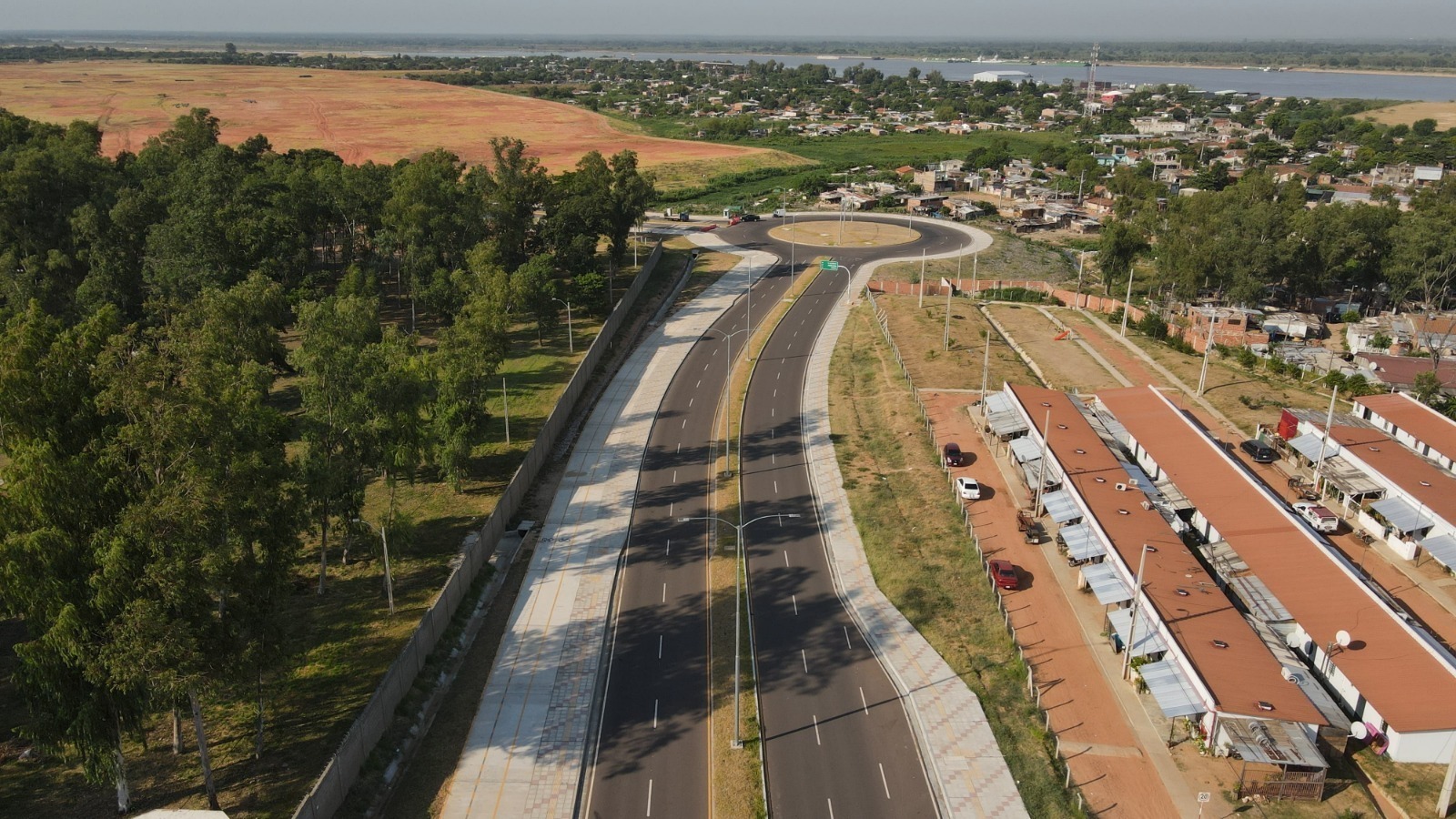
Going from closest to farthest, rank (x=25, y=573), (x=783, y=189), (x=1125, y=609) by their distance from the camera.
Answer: (x=25, y=573) → (x=1125, y=609) → (x=783, y=189)

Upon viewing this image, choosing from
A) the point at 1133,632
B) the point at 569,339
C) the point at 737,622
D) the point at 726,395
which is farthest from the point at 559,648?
the point at 569,339

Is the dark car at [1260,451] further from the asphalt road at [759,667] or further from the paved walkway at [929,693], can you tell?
the asphalt road at [759,667]

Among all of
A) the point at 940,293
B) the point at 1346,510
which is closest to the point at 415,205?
the point at 940,293

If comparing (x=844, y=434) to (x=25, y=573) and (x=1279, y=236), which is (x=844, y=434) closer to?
(x=25, y=573)

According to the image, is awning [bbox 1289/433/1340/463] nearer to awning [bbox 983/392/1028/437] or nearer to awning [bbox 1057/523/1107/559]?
awning [bbox 983/392/1028/437]

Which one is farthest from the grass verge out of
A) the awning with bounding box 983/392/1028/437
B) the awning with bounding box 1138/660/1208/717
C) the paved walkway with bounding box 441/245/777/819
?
the paved walkway with bounding box 441/245/777/819

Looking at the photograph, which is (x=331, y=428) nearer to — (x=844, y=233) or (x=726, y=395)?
(x=726, y=395)
